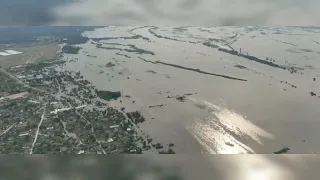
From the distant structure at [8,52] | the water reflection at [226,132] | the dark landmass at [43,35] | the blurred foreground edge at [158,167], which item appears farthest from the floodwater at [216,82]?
the blurred foreground edge at [158,167]

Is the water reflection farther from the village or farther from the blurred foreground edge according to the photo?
the blurred foreground edge

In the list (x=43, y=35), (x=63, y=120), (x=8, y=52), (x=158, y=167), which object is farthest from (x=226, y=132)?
(x=43, y=35)

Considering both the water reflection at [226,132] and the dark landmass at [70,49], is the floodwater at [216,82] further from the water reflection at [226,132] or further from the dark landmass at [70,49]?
the dark landmass at [70,49]

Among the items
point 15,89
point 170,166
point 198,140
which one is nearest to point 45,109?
point 15,89

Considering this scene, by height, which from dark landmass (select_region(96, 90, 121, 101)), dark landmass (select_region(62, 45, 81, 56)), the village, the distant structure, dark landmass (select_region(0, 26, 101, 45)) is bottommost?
the village

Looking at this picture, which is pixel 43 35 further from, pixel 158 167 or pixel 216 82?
pixel 158 167

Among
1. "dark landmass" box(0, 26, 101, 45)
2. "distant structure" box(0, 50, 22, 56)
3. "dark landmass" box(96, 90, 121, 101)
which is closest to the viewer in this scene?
"dark landmass" box(96, 90, 121, 101)

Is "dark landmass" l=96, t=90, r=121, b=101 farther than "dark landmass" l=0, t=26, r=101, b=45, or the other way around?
"dark landmass" l=0, t=26, r=101, b=45

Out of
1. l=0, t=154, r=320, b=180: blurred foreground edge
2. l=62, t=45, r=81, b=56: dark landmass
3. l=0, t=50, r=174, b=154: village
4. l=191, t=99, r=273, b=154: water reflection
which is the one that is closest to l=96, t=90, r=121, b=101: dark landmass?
l=0, t=50, r=174, b=154: village
